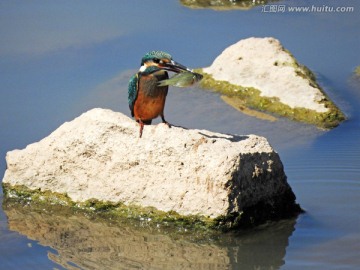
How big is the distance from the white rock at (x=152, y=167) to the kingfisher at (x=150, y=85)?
0.39 ft

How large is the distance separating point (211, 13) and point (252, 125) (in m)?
3.51

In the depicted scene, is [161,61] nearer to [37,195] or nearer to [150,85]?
[150,85]

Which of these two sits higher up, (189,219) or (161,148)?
(161,148)

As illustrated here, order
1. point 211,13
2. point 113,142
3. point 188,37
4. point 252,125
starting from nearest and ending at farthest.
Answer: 1. point 113,142
2. point 252,125
3. point 188,37
4. point 211,13

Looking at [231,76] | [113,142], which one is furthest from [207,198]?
[231,76]

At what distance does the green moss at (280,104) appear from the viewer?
30.6ft

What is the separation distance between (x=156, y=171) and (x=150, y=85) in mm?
665

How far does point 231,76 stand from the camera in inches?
404

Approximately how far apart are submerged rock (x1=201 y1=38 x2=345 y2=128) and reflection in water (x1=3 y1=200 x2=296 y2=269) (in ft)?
8.44

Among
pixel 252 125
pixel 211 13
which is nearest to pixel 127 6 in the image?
pixel 211 13

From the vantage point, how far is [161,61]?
22.9 ft

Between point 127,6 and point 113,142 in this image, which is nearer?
point 113,142

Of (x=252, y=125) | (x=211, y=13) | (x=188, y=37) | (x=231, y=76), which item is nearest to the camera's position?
(x=252, y=125)

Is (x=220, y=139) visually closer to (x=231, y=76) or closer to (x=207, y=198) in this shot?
(x=207, y=198)
